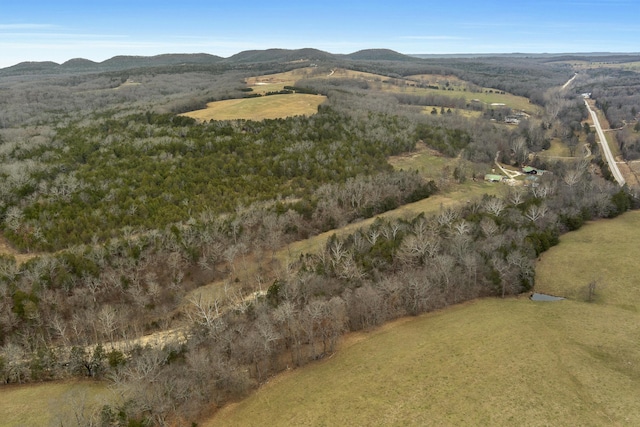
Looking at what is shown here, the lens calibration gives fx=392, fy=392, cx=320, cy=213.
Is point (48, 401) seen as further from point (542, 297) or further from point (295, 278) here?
point (542, 297)

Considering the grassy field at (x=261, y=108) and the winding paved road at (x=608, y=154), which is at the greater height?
the grassy field at (x=261, y=108)

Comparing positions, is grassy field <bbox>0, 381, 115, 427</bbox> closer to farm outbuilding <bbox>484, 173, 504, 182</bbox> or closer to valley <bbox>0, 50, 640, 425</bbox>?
valley <bbox>0, 50, 640, 425</bbox>

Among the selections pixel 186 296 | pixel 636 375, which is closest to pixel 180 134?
pixel 186 296

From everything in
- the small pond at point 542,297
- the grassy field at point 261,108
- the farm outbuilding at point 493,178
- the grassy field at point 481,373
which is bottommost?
the small pond at point 542,297

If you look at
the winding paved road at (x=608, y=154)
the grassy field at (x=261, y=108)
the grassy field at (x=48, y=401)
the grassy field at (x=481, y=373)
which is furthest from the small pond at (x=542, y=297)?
the grassy field at (x=261, y=108)

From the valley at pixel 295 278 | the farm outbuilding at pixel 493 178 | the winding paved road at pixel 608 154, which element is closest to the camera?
the valley at pixel 295 278

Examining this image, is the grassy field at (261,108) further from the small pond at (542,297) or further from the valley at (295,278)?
the small pond at (542,297)

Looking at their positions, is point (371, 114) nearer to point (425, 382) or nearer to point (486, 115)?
point (486, 115)
